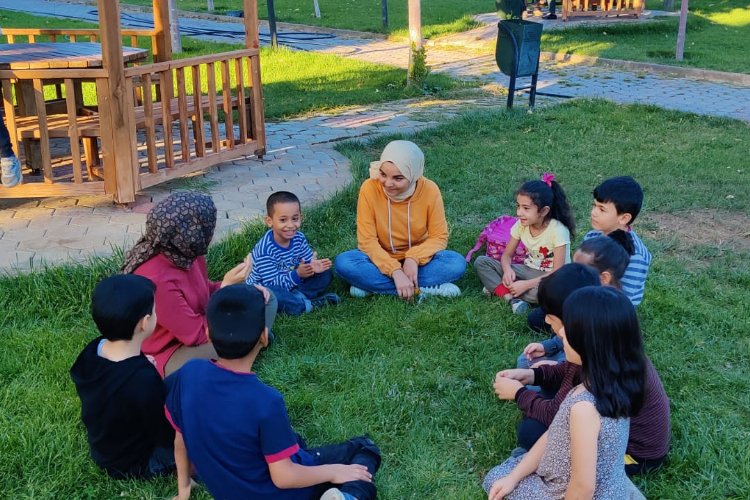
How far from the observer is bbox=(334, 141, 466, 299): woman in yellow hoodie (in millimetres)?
4785

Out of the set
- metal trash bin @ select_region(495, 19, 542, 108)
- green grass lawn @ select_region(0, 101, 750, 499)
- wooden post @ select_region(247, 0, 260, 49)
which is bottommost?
green grass lawn @ select_region(0, 101, 750, 499)

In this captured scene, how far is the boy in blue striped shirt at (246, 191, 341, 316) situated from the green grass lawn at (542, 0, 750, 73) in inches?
422

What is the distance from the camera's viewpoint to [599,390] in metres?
2.47

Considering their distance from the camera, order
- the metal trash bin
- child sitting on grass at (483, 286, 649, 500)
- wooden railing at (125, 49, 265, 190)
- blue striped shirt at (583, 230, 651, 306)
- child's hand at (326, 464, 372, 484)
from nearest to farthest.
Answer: child sitting on grass at (483, 286, 649, 500), child's hand at (326, 464, 372, 484), blue striped shirt at (583, 230, 651, 306), wooden railing at (125, 49, 265, 190), the metal trash bin

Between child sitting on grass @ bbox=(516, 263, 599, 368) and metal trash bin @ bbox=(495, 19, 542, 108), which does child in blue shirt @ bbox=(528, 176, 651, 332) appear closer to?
child sitting on grass @ bbox=(516, 263, 599, 368)

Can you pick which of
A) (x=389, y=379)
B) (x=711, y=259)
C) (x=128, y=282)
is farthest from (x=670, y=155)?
(x=128, y=282)

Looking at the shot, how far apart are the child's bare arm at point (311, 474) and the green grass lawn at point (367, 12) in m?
15.5

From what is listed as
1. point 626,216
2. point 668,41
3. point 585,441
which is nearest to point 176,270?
point 585,441

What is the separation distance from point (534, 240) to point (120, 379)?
2.63m

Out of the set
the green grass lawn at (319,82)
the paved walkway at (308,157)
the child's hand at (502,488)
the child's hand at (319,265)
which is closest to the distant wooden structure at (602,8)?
the paved walkway at (308,157)

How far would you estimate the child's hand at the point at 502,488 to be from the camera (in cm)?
287

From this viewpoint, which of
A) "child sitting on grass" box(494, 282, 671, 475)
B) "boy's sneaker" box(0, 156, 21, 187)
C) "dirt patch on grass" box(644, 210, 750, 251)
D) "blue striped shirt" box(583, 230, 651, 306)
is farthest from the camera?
"dirt patch on grass" box(644, 210, 750, 251)

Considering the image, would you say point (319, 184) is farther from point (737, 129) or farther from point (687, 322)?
point (737, 129)

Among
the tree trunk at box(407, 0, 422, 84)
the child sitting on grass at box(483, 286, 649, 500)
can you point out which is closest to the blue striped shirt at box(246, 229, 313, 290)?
the child sitting on grass at box(483, 286, 649, 500)
